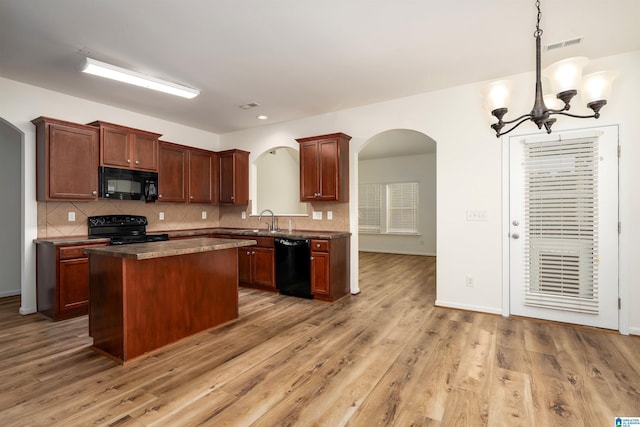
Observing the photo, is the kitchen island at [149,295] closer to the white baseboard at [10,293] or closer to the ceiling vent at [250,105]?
the ceiling vent at [250,105]

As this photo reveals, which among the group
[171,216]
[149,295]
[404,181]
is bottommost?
[149,295]

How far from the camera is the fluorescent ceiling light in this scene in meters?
2.91

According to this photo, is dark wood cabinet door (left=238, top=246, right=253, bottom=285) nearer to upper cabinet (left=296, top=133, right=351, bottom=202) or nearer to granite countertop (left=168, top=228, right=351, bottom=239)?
granite countertop (left=168, top=228, right=351, bottom=239)

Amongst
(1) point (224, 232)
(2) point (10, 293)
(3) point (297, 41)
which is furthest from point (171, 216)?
(3) point (297, 41)

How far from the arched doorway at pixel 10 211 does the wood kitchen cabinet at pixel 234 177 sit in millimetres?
2772

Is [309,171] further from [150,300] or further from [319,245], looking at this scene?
[150,300]

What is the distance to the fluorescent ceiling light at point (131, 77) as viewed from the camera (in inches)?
114

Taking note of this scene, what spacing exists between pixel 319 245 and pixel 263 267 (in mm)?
1062

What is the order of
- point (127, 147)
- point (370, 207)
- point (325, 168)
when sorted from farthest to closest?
point (370, 207) < point (325, 168) < point (127, 147)

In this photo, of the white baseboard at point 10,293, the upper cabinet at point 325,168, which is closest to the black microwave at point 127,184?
the white baseboard at point 10,293

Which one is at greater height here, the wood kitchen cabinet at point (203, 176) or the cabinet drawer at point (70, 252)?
the wood kitchen cabinet at point (203, 176)

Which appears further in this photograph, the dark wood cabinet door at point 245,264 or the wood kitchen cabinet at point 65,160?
the dark wood cabinet door at point 245,264

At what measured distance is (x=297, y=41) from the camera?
114 inches

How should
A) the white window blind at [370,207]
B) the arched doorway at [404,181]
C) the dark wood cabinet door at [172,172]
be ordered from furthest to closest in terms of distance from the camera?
the white window blind at [370,207]
the arched doorway at [404,181]
the dark wood cabinet door at [172,172]
